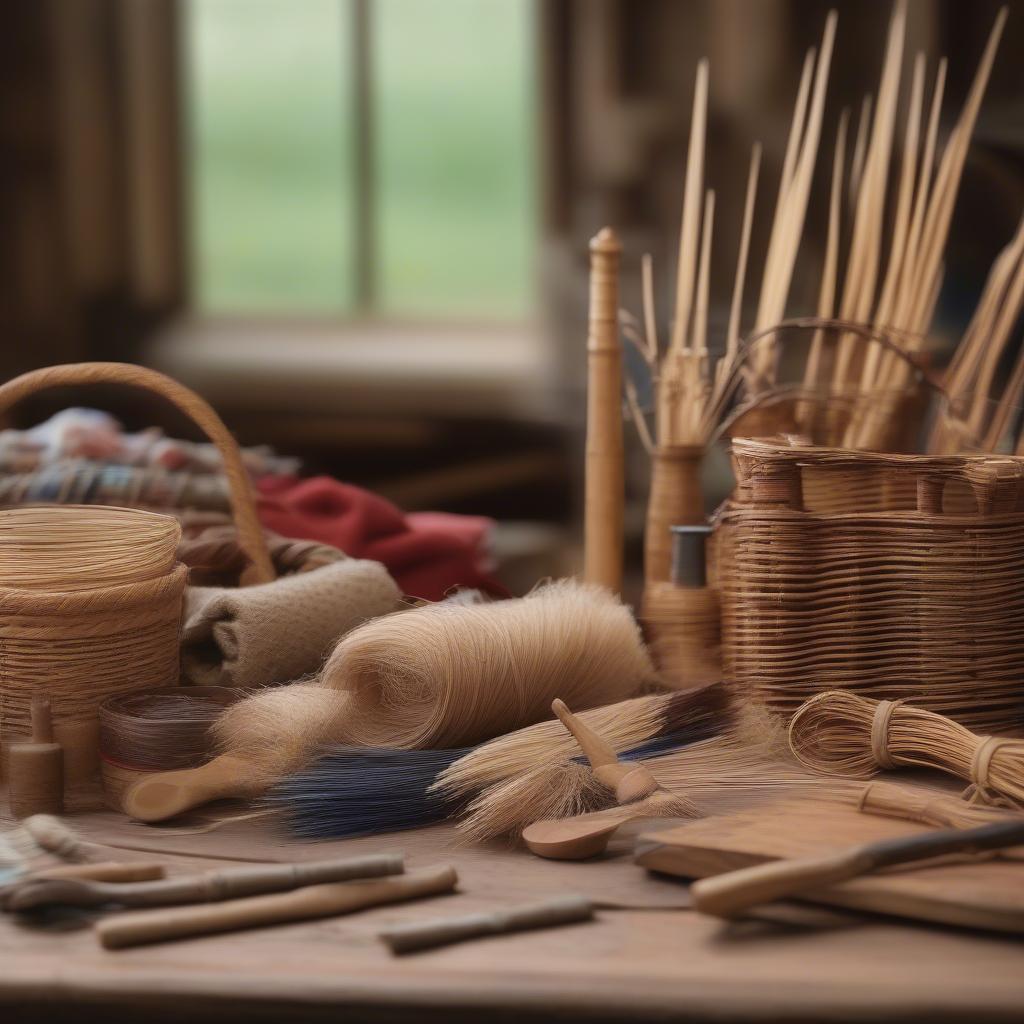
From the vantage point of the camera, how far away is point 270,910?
2.95 ft

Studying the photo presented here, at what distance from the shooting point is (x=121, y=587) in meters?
1.14

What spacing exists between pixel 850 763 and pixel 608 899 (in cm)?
31

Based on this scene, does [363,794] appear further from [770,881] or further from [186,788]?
[770,881]

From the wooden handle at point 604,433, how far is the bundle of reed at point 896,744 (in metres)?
0.31

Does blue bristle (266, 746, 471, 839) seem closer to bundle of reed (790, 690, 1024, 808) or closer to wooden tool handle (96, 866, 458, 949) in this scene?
wooden tool handle (96, 866, 458, 949)

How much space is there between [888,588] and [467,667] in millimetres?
340

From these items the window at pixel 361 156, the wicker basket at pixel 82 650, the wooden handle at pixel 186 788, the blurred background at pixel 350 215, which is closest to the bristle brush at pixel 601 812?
the wooden handle at pixel 186 788

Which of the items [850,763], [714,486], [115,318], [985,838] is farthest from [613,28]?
[985,838]

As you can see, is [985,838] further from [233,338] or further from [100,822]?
[233,338]

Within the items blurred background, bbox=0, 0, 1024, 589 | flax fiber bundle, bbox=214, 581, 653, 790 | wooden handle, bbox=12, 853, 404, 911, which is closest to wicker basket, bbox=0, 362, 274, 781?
flax fiber bundle, bbox=214, 581, 653, 790

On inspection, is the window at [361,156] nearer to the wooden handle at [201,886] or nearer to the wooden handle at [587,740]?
the wooden handle at [587,740]

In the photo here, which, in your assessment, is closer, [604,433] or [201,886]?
[201,886]

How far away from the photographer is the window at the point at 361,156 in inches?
134

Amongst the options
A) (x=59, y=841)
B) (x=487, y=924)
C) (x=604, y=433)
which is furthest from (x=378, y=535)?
(x=487, y=924)
